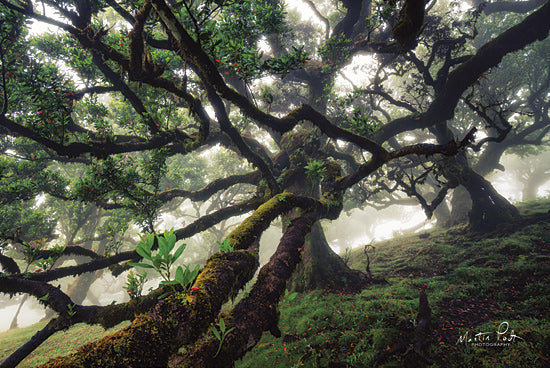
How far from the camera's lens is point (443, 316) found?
17.4 ft

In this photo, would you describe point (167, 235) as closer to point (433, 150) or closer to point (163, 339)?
point (163, 339)

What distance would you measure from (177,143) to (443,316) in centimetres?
925

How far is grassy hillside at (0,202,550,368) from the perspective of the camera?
3.99 metres

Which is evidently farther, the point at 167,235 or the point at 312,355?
the point at 312,355

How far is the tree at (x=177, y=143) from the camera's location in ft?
6.14

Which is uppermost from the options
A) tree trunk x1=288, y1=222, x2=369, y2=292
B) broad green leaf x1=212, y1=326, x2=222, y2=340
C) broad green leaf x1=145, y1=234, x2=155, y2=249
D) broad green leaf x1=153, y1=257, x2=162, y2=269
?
broad green leaf x1=145, y1=234, x2=155, y2=249

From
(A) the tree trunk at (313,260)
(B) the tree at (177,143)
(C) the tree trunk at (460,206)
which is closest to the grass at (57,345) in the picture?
(B) the tree at (177,143)

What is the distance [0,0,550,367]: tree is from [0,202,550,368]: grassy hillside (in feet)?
7.25

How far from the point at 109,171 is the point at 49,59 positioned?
20.8 feet

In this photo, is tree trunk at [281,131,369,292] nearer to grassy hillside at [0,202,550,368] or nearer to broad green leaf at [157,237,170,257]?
grassy hillside at [0,202,550,368]

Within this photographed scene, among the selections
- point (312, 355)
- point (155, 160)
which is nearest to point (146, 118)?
point (155, 160)

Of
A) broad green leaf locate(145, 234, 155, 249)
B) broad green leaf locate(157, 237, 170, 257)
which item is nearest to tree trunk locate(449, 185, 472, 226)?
broad green leaf locate(157, 237, 170, 257)

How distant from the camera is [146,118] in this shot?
19.8ft
